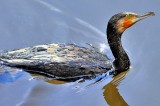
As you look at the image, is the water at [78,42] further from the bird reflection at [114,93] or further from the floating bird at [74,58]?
the floating bird at [74,58]

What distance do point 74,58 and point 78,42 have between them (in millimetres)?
1231

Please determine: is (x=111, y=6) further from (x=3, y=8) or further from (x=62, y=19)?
(x=3, y=8)

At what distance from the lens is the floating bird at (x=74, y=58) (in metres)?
9.07

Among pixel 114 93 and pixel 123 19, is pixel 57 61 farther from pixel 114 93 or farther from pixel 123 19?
pixel 123 19

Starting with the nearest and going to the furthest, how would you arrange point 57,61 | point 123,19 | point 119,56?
point 57,61 < point 123,19 < point 119,56

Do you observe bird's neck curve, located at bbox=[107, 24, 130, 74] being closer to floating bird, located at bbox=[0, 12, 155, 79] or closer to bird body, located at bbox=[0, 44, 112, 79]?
floating bird, located at bbox=[0, 12, 155, 79]

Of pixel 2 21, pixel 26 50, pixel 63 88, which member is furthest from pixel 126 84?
pixel 2 21

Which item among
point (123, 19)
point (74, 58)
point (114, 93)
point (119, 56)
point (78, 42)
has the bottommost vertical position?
point (114, 93)

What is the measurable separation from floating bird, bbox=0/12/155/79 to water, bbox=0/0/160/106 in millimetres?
152

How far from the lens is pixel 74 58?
9.24 m

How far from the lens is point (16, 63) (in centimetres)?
902

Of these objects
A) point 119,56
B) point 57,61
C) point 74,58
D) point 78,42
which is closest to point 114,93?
point 119,56

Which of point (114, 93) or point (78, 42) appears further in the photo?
point (78, 42)

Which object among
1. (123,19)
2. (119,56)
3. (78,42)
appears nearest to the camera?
(123,19)
